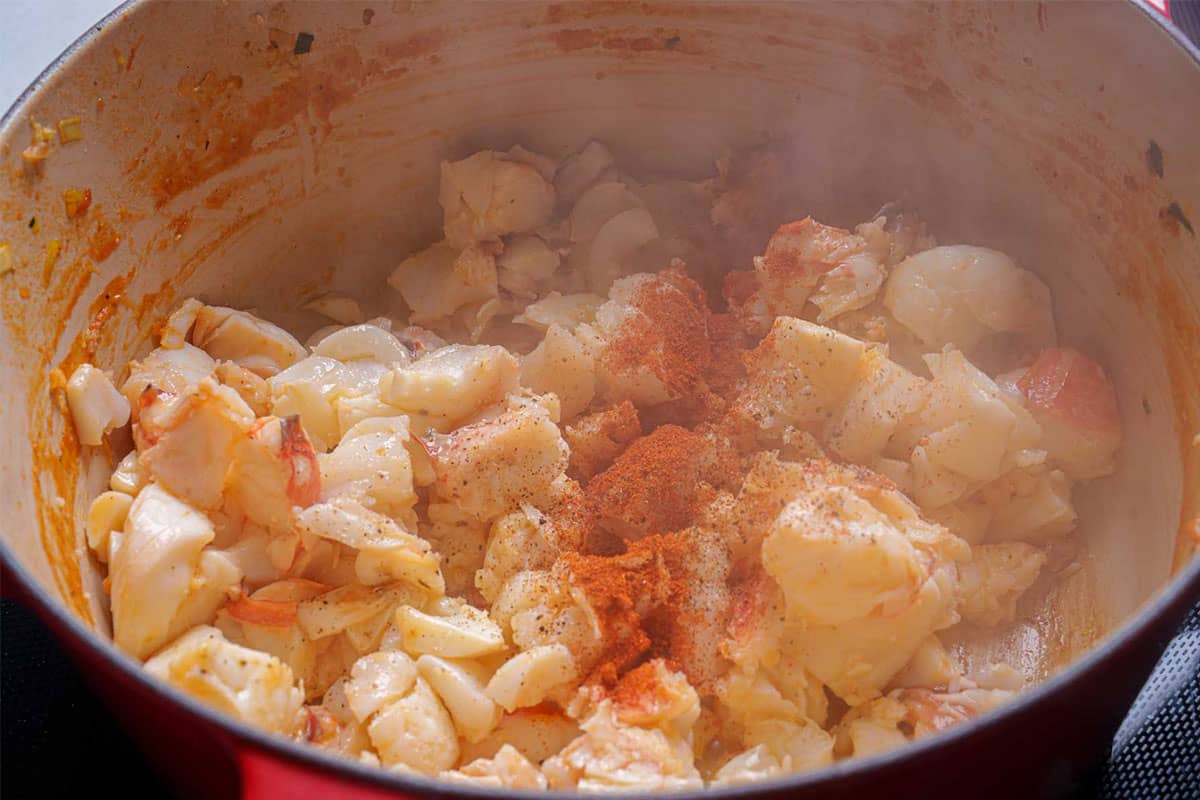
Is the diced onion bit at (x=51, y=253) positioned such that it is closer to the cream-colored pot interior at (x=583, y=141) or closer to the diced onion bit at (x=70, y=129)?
the cream-colored pot interior at (x=583, y=141)

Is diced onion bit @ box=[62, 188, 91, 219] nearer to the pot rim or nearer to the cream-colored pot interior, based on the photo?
the cream-colored pot interior

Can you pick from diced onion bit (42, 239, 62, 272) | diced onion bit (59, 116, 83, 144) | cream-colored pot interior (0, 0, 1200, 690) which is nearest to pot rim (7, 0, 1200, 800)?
cream-colored pot interior (0, 0, 1200, 690)

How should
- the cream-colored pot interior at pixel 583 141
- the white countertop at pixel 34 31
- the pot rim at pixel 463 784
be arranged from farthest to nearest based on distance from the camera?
the white countertop at pixel 34 31 < the cream-colored pot interior at pixel 583 141 < the pot rim at pixel 463 784

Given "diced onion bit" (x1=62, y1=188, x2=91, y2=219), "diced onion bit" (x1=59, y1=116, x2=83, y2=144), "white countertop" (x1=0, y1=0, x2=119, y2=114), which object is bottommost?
"white countertop" (x1=0, y1=0, x2=119, y2=114)

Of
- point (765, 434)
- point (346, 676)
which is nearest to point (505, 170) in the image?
point (765, 434)

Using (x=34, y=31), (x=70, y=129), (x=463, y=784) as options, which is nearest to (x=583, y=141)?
(x=70, y=129)

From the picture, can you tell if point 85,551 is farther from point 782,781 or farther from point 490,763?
point 782,781

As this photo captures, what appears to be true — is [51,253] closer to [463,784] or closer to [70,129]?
[70,129]

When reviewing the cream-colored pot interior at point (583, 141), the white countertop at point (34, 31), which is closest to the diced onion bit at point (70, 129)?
the cream-colored pot interior at point (583, 141)
